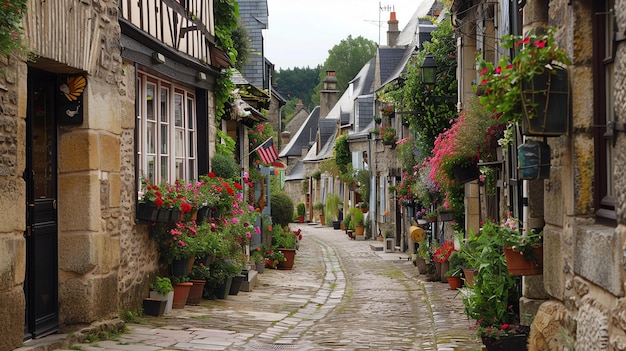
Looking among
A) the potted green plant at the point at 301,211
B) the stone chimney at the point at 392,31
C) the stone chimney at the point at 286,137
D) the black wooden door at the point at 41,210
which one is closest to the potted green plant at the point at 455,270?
the black wooden door at the point at 41,210

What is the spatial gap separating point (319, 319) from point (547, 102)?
6128 mm

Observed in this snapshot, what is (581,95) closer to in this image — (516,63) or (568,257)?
(516,63)

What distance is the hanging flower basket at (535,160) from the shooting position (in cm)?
558

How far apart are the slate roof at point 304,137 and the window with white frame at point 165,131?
1672 inches

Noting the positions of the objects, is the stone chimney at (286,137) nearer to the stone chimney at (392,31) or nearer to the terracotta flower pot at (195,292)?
the stone chimney at (392,31)

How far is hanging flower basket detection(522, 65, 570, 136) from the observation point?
5.14 meters

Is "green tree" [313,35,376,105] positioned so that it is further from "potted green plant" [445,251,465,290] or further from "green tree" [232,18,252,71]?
"potted green plant" [445,251,465,290]

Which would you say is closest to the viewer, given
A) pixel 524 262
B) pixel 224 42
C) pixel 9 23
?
pixel 9 23

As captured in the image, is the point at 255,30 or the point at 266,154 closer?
the point at 266,154

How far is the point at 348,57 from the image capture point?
2512 inches

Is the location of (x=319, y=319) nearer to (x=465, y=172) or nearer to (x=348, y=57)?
(x=465, y=172)

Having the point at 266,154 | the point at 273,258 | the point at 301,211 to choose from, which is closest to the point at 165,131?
the point at 266,154

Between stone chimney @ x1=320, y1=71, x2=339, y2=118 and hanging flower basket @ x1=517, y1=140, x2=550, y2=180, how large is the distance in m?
44.5

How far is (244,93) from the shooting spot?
1678cm
